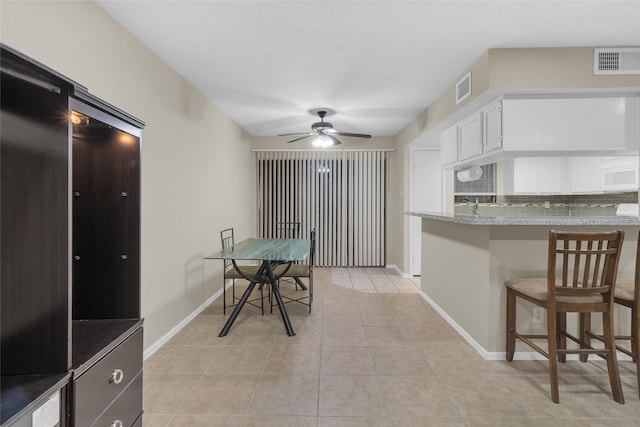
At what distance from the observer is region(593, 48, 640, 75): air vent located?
244cm

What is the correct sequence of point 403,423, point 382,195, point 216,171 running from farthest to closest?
point 382,195 → point 216,171 → point 403,423

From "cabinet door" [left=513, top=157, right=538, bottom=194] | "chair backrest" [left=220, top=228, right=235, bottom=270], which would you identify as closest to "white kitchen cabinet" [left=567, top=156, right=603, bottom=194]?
"cabinet door" [left=513, top=157, right=538, bottom=194]

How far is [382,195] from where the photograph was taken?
5.74m

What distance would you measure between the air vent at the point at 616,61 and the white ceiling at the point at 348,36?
0.26 feet

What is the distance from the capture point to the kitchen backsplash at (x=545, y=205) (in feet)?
14.7

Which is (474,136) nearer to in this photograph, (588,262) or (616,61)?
(616,61)

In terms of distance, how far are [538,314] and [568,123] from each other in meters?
1.62

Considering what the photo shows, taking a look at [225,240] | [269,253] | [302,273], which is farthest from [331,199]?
[269,253]

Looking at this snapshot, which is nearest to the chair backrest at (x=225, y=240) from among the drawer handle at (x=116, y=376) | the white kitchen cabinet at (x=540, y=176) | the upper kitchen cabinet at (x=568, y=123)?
the drawer handle at (x=116, y=376)

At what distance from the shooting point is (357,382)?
82.5 inches

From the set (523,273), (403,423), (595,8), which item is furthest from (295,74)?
(403,423)

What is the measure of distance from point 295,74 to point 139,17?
1.33m

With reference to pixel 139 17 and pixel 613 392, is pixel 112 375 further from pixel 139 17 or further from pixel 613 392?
pixel 613 392

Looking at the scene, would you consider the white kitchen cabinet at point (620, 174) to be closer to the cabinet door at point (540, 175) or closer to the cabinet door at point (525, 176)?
the cabinet door at point (540, 175)
